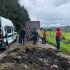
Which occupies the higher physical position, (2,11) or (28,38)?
(2,11)

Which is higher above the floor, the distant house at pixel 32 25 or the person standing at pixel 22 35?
the distant house at pixel 32 25

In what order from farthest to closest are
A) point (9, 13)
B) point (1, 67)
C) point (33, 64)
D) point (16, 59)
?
point (9, 13) → point (16, 59) → point (33, 64) → point (1, 67)

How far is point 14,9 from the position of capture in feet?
239

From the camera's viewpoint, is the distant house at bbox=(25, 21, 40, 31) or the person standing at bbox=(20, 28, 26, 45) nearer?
the person standing at bbox=(20, 28, 26, 45)

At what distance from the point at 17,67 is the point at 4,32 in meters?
10.5

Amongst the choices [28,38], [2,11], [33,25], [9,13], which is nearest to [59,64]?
[28,38]

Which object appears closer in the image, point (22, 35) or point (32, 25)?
point (22, 35)

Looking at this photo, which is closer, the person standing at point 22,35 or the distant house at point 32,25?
the person standing at point 22,35

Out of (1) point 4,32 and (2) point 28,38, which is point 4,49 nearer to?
(1) point 4,32

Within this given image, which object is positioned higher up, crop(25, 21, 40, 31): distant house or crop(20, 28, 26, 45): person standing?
crop(25, 21, 40, 31): distant house

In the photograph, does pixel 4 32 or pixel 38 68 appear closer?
pixel 38 68

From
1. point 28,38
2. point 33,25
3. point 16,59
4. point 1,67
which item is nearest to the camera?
point 1,67

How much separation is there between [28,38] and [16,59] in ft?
83.6

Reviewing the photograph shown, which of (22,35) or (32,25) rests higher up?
(32,25)
